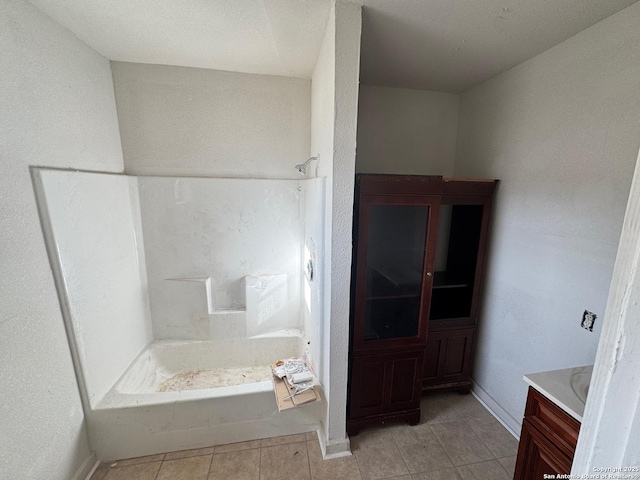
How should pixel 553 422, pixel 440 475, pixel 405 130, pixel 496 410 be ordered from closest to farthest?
pixel 553 422
pixel 440 475
pixel 496 410
pixel 405 130

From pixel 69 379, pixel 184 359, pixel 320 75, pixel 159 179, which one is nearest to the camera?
pixel 69 379

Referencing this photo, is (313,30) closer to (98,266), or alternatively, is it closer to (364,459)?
(98,266)

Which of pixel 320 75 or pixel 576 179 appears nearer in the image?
pixel 576 179

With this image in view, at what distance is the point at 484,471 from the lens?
5.19 ft

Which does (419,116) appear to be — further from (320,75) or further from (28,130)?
(28,130)

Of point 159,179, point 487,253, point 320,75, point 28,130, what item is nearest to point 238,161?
point 159,179

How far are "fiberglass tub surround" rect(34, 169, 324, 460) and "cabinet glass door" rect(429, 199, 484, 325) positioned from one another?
108 centimetres

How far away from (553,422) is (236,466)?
5.39ft

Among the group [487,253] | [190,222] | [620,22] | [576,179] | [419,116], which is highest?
[620,22]

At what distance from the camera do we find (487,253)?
208cm

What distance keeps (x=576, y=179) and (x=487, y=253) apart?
2.46ft

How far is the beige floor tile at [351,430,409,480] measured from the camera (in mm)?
1574

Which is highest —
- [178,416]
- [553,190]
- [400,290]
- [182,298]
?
Result: [553,190]

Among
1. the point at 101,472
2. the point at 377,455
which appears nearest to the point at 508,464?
the point at 377,455
